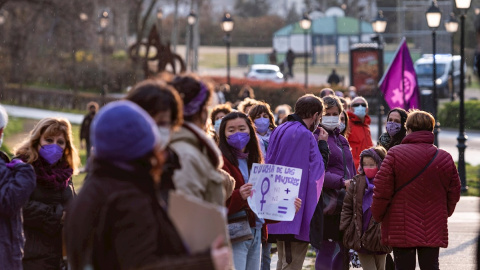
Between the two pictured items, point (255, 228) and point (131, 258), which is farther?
point (255, 228)

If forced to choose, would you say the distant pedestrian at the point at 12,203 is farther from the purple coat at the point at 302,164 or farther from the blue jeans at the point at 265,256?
the blue jeans at the point at 265,256

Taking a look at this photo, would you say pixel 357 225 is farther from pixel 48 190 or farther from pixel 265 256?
pixel 48 190

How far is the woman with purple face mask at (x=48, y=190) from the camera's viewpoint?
6.57 meters

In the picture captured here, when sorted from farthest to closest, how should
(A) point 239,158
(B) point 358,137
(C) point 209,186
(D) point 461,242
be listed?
(D) point 461,242 → (B) point 358,137 → (A) point 239,158 → (C) point 209,186

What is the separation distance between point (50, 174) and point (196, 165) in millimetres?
2593

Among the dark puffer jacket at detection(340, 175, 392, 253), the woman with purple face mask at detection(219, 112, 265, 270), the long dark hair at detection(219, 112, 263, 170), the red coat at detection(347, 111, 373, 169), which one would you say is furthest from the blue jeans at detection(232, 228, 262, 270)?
the red coat at detection(347, 111, 373, 169)

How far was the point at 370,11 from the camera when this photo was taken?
95812 mm

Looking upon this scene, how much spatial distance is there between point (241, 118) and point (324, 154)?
1565 millimetres

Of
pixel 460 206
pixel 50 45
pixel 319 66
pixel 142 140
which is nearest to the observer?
pixel 142 140

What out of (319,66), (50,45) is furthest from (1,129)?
(319,66)

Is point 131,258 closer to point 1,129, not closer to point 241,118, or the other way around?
point 1,129

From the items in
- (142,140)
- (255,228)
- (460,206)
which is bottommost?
(460,206)

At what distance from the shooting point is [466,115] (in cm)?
3438

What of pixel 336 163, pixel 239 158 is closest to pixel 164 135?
pixel 239 158
